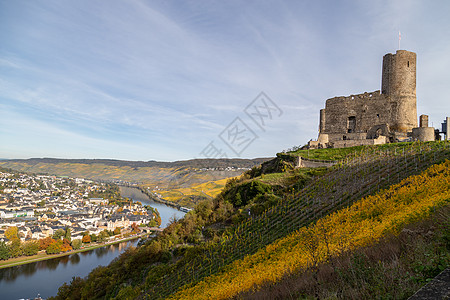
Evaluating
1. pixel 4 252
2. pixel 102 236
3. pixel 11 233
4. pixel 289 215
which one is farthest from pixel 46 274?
pixel 289 215

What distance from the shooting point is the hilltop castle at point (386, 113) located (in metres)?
22.3

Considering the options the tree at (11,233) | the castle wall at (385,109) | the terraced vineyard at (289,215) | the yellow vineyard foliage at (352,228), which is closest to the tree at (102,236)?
the tree at (11,233)

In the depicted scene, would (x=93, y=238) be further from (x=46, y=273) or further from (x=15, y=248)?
(x=46, y=273)

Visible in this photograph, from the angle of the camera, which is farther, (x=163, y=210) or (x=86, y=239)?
(x=163, y=210)

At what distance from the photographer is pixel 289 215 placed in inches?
510

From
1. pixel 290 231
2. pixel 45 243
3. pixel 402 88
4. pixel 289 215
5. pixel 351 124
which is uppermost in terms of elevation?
pixel 402 88

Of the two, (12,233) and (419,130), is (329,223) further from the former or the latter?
(12,233)

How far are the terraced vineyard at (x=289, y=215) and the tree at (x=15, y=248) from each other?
36573 millimetres

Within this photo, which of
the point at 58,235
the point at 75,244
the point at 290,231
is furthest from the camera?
the point at 58,235

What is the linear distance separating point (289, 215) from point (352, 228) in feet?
16.7

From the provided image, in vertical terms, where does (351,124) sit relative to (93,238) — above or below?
above

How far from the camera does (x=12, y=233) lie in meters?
47.1

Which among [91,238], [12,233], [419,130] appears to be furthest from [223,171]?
[419,130]

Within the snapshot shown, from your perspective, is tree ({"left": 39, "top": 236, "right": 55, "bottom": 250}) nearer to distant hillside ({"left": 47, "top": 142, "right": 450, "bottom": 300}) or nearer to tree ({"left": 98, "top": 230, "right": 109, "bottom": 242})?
tree ({"left": 98, "top": 230, "right": 109, "bottom": 242})
